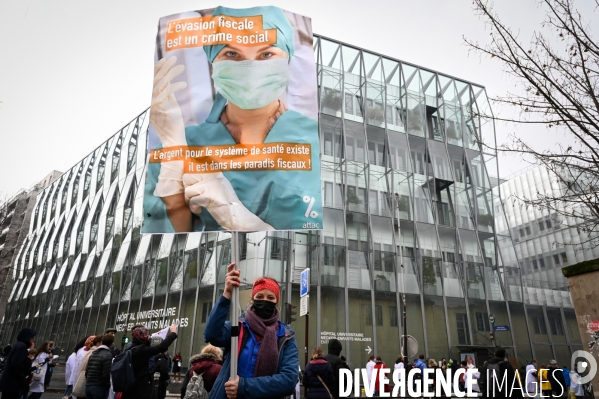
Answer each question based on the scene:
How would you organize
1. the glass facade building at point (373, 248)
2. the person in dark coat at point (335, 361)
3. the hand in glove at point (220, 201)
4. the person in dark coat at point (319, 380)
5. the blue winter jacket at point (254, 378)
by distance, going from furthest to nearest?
1. the glass facade building at point (373, 248)
2. the person in dark coat at point (335, 361)
3. the person in dark coat at point (319, 380)
4. the hand in glove at point (220, 201)
5. the blue winter jacket at point (254, 378)

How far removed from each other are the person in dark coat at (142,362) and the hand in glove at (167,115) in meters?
2.53

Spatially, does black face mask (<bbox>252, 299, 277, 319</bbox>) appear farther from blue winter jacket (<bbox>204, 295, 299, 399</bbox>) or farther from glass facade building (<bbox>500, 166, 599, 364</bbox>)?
glass facade building (<bbox>500, 166, 599, 364</bbox>)

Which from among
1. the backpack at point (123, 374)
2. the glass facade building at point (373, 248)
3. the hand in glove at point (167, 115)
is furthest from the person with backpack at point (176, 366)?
the hand in glove at point (167, 115)

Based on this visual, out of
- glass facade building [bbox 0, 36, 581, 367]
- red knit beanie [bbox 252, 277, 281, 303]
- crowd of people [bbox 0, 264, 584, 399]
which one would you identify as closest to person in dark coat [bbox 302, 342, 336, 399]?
crowd of people [bbox 0, 264, 584, 399]

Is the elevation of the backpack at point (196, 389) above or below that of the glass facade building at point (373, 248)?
below

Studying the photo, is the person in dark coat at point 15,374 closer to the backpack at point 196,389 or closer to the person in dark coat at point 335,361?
the backpack at point 196,389

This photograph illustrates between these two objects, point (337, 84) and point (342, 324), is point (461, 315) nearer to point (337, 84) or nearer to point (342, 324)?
point (342, 324)

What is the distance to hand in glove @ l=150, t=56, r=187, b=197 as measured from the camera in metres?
3.44

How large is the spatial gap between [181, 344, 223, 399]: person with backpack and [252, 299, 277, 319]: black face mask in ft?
7.65

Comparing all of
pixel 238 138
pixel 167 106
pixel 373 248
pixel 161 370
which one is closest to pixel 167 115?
pixel 167 106

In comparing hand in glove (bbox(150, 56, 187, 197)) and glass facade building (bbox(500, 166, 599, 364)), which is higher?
glass facade building (bbox(500, 166, 599, 364))

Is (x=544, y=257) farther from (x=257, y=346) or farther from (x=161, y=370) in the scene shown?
(x=257, y=346)

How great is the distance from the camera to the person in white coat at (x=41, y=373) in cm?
905

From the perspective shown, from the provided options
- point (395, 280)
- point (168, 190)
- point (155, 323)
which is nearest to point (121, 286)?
point (155, 323)
